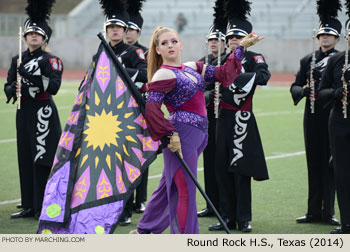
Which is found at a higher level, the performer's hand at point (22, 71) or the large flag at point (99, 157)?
the performer's hand at point (22, 71)

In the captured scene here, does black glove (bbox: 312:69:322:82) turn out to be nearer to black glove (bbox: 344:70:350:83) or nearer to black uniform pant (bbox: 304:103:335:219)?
black uniform pant (bbox: 304:103:335:219)

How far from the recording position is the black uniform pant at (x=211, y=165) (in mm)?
8000

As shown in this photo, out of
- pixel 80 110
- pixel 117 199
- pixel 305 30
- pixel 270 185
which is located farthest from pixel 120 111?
pixel 305 30

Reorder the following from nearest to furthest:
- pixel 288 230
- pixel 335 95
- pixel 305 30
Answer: pixel 335 95 < pixel 288 230 < pixel 305 30

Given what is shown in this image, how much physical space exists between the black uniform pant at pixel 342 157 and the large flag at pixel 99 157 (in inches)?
72.1

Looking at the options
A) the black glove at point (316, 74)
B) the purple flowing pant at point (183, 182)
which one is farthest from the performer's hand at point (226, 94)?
the purple flowing pant at point (183, 182)

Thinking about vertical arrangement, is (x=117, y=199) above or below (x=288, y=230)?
above

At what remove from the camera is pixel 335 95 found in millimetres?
6676

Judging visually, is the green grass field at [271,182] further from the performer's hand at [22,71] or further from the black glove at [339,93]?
the performer's hand at [22,71]

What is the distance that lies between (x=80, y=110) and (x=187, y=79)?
35.3 inches

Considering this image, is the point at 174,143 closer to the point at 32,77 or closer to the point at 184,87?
the point at 184,87

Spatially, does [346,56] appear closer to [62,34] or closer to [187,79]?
[187,79]

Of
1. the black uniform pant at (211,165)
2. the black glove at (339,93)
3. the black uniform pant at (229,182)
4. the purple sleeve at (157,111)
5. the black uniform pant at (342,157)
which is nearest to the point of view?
the purple sleeve at (157,111)

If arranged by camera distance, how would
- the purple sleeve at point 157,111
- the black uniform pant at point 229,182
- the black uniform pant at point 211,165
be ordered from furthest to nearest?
the black uniform pant at point 211,165 < the black uniform pant at point 229,182 < the purple sleeve at point 157,111
